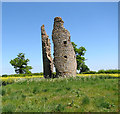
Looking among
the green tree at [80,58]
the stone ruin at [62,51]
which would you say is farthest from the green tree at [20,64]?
the stone ruin at [62,51]

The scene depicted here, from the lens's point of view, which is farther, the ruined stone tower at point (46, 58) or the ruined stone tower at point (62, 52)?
the ruined stone tower at point (46, 58)

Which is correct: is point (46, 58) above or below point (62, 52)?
below

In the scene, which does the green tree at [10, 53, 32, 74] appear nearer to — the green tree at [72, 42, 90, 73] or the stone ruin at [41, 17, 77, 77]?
the green tree at [72, 42, 90, 73]

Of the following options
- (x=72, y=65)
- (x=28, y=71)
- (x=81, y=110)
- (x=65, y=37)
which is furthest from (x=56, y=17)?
(x=28, y=71)

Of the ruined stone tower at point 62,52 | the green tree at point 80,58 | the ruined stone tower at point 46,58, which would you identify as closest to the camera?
the ruined stone tower at point 62,52

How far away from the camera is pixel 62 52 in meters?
15.6

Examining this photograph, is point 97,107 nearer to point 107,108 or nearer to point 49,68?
point 107,108

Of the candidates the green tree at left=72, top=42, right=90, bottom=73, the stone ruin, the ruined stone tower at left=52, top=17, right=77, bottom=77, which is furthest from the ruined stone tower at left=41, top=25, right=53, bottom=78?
the green tree at left=72, top=42, right=90, bottom=73

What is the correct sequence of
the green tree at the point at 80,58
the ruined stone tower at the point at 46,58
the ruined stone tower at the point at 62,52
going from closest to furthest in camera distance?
the ruined stone tower at the point at 62,52, the ruined stone tower at the point at 46,58, the green tree at the point at 80,58

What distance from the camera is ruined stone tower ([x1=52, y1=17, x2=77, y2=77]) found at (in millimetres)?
15359

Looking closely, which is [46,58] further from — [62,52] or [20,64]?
[20,64]

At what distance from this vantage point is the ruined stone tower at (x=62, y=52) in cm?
1536

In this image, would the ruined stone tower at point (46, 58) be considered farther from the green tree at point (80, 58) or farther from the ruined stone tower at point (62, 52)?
the green tree at point (80, 58)

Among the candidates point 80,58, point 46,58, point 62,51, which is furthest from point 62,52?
point 80,58
